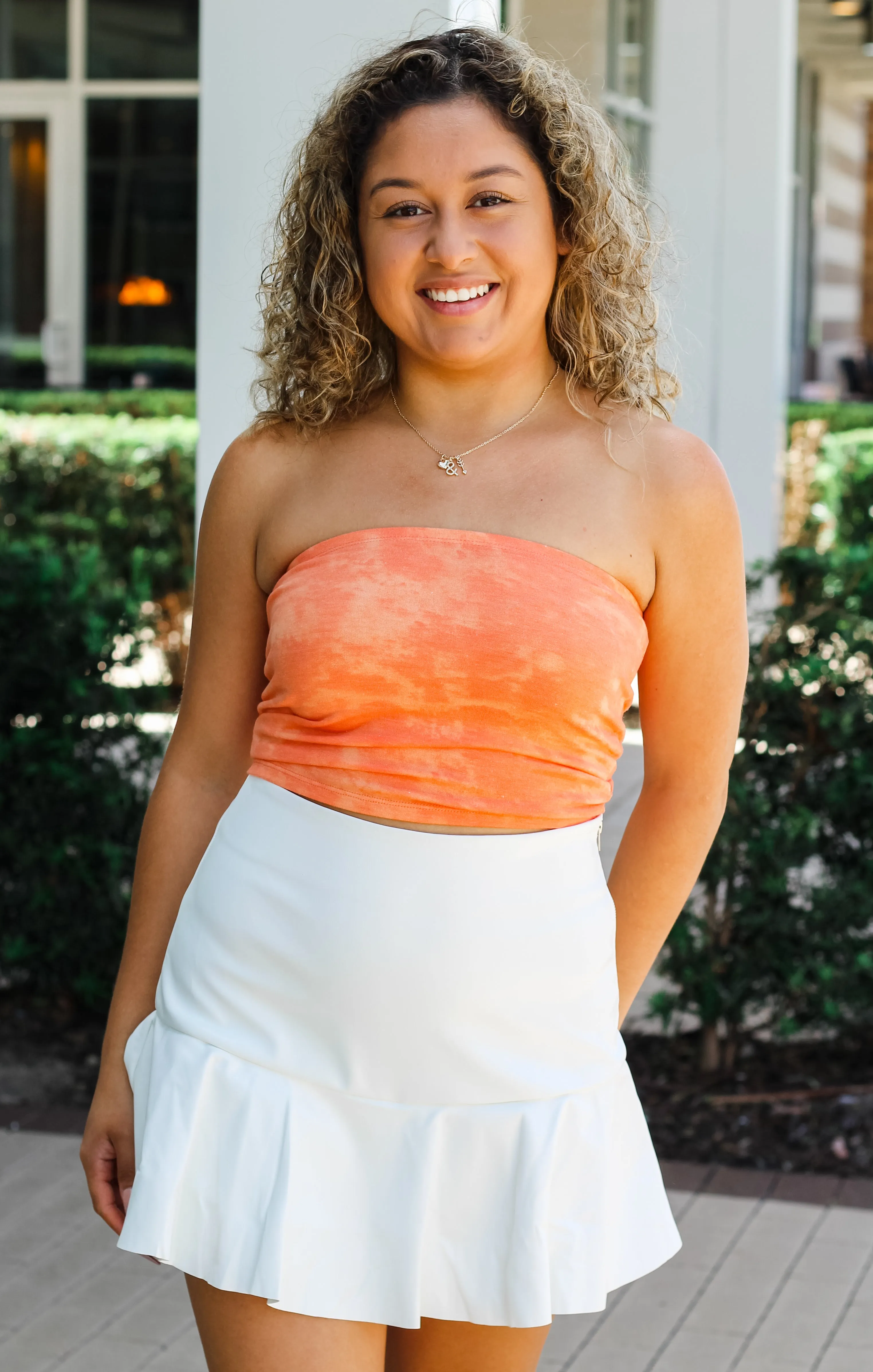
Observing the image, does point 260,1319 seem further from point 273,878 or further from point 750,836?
point 750,836

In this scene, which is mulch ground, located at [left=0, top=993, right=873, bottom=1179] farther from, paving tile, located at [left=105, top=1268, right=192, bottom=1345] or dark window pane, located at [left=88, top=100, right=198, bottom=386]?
dark window pane, located at [left=88, top=100, right=198, bottom=386]

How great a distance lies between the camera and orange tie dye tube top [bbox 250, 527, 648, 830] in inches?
69.4

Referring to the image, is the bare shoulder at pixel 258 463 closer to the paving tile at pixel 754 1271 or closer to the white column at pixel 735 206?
the paving tile at pixel 754 1271

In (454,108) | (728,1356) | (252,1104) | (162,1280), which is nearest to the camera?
(252,1104)

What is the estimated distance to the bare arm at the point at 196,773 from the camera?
6.46 ft

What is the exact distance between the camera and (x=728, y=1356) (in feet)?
10.6

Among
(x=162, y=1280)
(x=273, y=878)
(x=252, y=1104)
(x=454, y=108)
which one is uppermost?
(x=454, y=108)

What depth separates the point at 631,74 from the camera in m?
8.27

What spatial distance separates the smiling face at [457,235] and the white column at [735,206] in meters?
5.28

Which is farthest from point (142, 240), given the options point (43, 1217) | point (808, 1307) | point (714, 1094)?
point (808, 1307)

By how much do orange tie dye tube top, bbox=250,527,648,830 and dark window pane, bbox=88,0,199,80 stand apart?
1122 cm

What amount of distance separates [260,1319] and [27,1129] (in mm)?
2697

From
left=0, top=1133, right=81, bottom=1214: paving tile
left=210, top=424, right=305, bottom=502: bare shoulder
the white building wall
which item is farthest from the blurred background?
the white building wall

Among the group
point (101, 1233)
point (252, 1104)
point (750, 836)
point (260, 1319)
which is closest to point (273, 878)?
point (252, 1104)
